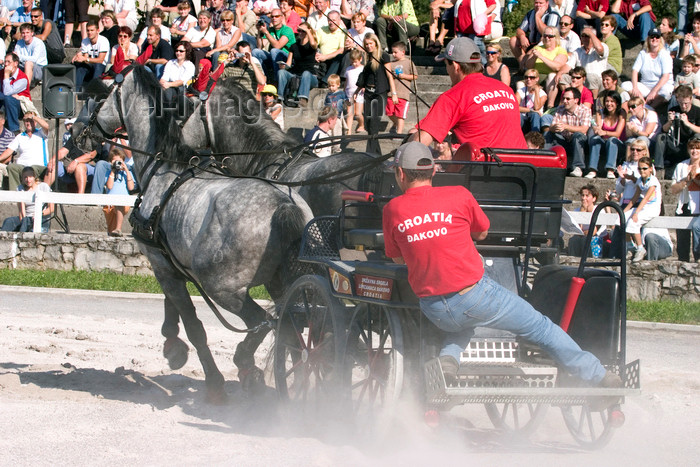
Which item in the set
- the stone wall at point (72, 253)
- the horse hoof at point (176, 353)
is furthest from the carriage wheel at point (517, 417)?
the stone wall at point (72, 253)

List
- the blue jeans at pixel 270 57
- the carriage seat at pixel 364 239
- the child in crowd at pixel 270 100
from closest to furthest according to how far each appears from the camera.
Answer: the carriage seat at pixel 364 239 → the child in crowd at pixel 270 100 → the blue jeans at pixel 270 57

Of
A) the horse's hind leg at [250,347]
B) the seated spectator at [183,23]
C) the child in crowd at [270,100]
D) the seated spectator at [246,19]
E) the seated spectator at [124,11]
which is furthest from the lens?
the seated spectator at [124,11]

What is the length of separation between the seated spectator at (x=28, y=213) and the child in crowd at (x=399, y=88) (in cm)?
572

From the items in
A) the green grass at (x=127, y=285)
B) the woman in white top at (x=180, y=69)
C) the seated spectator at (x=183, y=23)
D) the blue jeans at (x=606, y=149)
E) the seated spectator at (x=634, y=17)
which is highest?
the seated spectator at (x=634, y=17)

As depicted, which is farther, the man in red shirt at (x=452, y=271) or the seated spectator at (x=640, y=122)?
the seated spectator at (x=640, y=122)

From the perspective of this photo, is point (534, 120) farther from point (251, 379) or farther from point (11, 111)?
point (11, 111)

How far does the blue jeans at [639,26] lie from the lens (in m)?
17.4

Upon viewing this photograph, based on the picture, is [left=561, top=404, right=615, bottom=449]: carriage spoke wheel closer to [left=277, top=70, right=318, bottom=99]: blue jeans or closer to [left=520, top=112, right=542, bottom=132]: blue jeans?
[left=520, top=112, right=542, bottom=132]: blue jeans

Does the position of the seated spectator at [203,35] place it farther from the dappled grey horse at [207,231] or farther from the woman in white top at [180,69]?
the dappled grey horse at [207,231]

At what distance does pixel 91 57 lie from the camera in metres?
19.0

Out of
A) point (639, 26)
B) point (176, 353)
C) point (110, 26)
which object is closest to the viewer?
point (176, 353)

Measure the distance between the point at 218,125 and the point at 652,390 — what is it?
448 cm

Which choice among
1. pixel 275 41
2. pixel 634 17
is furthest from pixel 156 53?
pixel 634 17

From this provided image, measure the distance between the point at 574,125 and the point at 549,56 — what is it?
178 centimetres
